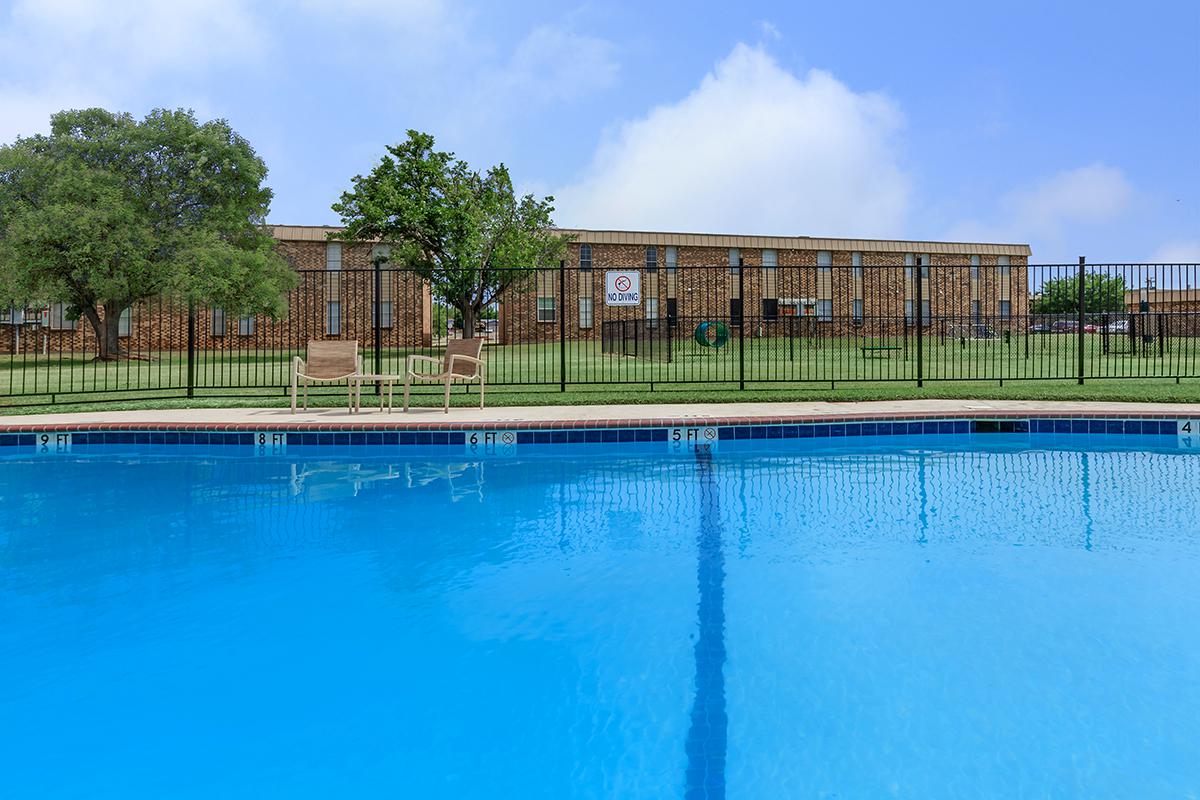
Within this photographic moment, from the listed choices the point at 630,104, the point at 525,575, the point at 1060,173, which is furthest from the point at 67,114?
the point at 525,575

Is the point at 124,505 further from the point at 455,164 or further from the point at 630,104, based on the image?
the point at 455,164

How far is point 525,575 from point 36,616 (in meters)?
2.12

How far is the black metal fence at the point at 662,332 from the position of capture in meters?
16.2

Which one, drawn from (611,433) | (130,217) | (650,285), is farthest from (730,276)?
(611,433)

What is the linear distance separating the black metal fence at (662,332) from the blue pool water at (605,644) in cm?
641

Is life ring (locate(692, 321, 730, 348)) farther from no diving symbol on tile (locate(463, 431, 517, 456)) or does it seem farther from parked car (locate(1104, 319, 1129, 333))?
no diving symbol on tile (locate(463, 431, 517, 456))

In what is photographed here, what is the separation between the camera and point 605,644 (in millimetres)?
3303

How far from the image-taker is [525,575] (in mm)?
4242

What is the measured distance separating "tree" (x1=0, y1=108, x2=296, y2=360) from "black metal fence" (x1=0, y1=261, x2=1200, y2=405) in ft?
3.85

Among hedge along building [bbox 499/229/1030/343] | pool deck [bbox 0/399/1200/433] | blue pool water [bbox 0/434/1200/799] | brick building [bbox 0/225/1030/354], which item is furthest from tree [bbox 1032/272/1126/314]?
hedge along building [bbox 499/229/1030/343]

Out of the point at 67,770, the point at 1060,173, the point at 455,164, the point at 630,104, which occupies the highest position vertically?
the point at 455,164

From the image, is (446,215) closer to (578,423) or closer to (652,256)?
(652,256)

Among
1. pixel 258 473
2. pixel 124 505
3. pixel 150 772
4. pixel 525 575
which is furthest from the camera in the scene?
pixel 258 473

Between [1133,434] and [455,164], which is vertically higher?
[455,164]
